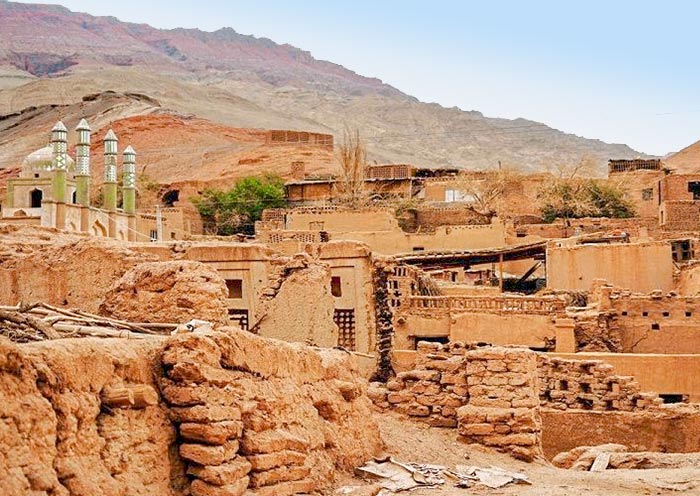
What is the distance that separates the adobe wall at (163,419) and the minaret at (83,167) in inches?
1062

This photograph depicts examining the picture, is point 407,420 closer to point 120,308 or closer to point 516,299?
point 120,308

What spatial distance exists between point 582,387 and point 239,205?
3042 cm

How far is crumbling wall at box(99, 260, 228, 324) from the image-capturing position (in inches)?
354

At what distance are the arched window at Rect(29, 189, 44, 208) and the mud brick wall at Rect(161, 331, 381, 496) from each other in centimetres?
3208

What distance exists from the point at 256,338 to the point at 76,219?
27067 mm

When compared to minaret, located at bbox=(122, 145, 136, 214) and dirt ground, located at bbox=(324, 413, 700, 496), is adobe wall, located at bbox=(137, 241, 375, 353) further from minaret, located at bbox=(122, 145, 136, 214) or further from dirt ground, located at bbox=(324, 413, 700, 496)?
minaret, located at bbox=(122, 145, 136, 214)

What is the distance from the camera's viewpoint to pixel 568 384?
44.9 feet

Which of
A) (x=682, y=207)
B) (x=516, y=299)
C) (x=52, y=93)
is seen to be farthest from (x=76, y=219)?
(x=52, y=93)

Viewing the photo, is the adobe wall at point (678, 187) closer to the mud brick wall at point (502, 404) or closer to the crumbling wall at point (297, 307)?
the crumbling wall at point (297, 307)

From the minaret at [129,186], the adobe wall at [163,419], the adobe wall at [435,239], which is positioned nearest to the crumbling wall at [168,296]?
the adobe wall at [163,419]

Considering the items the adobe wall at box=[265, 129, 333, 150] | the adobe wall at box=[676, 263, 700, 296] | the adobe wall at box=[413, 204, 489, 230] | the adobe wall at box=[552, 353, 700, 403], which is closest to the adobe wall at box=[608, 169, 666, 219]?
the adobe wall at box=[413, 204, 489, 230]

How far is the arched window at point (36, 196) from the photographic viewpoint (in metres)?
38.7

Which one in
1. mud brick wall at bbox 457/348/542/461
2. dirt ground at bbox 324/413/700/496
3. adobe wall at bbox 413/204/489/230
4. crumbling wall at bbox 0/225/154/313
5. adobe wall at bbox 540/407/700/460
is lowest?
adobe wall at bbox 540/407/700/460

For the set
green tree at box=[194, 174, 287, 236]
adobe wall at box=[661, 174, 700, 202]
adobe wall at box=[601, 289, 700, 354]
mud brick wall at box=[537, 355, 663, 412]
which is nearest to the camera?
mud brick wall at box=[537, 355, 663, 412]
